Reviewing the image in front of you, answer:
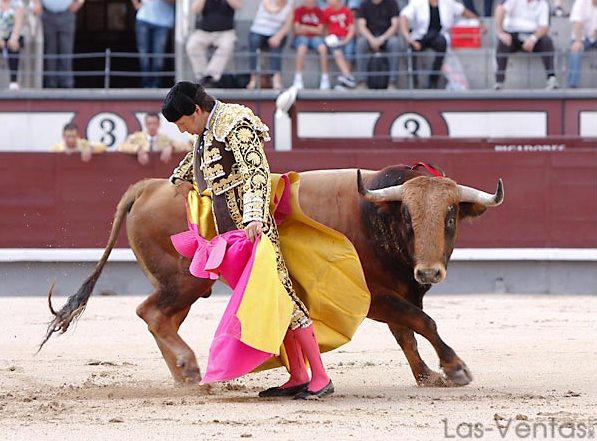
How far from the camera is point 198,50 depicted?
415 inches

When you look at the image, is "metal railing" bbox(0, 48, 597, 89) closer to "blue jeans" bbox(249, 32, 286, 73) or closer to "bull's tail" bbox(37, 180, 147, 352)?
"blue jeans" bbox(249, 32, 286, 73)

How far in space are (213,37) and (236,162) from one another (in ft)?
19.6

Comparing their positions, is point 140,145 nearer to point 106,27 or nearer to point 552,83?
point 552,83

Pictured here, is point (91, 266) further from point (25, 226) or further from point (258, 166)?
point (258, 166)

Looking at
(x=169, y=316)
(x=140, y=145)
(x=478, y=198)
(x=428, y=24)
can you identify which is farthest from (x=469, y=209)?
(x=428, y=24)

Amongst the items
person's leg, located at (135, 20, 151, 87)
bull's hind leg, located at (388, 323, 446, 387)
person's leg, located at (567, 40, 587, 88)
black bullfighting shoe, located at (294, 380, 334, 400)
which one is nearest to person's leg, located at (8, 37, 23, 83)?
person's leg, located at (135, 20, 151, 87)

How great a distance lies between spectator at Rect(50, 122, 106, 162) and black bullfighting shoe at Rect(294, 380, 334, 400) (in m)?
5.22

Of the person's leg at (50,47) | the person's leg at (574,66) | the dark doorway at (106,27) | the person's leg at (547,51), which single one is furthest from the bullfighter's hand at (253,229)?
the dark doorway at (106,27)

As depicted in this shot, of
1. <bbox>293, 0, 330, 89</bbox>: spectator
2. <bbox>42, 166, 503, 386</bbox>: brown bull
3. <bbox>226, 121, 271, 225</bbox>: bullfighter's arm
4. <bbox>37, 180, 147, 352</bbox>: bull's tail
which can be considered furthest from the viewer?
<bbox>293, 0, 330, 89</bbox>: spectator

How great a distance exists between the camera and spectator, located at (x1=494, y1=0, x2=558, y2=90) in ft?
34.3

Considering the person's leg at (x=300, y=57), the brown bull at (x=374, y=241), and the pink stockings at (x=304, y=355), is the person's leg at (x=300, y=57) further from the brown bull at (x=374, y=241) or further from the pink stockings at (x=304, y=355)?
the pink stockings at (x=304, y=355)

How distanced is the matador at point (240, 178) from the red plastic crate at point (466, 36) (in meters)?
6.20

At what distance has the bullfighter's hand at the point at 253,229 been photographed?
4617 millimetres

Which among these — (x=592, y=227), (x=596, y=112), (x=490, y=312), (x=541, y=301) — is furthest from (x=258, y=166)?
(x=596, y=112)
